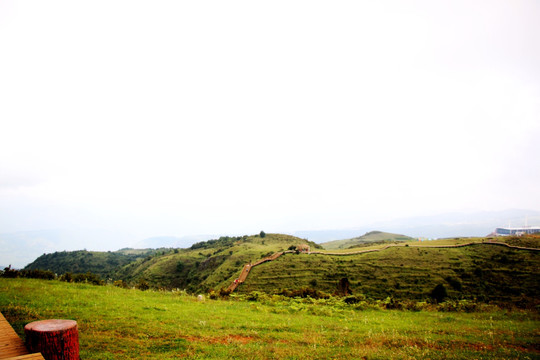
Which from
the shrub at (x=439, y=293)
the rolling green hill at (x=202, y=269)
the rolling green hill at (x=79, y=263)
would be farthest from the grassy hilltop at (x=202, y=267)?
the shrub at (x=439, y=293)

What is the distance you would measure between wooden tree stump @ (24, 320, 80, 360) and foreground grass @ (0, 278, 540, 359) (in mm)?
4597

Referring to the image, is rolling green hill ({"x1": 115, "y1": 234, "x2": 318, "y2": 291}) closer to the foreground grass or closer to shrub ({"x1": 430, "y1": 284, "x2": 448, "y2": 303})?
shrub ({"x1": 430, "y1": 284, "x2": 448, "y2": 303})

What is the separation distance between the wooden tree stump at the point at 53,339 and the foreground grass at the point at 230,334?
15.1 feet

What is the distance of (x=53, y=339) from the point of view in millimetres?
5047

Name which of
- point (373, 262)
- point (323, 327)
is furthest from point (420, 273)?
point (323, 327)

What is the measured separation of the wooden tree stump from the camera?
4977 mm

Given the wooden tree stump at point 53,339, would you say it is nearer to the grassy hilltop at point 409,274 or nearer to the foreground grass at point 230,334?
the foreground grass at point 230,334

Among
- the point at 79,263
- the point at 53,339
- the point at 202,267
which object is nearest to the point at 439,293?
the point at 53,339

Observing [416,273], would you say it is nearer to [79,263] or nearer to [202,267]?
[202,267]

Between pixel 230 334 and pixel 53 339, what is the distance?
9934 mm

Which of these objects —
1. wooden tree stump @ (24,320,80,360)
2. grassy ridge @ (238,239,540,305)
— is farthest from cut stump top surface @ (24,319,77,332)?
grassy ridge @ (238,239,540,305)

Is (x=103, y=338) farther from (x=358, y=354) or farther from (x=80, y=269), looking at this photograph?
(x=80, y=269)

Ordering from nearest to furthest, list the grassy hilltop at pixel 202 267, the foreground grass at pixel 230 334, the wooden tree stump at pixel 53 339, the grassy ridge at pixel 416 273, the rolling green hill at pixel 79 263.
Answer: the wooden tree stump at pixel 53 339, the foreground grass at pixel 230 334, the grassy ridge at pixel 416 273, the grassy hilltop at pixel 202 267, the rolling green hill at pixel 79 263

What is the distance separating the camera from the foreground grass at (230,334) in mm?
10602
